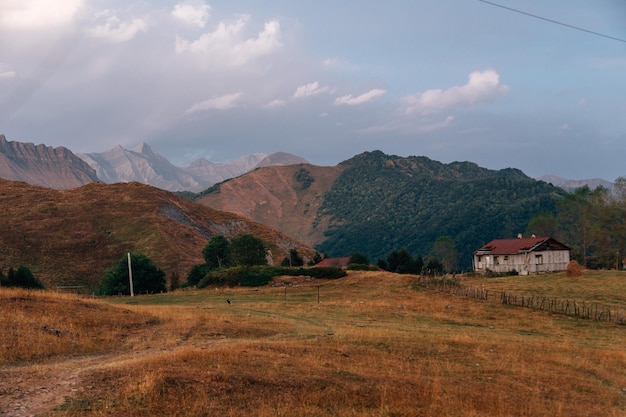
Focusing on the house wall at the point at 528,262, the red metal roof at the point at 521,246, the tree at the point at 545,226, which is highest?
the tree at the point at 545,226

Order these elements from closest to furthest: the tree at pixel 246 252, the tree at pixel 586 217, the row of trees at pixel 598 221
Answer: the tree at pixel 246 252
the row of trees at pixel 598 221
the tree at pixel 586 217

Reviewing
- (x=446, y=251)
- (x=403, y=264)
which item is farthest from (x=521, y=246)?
(x=446, y=251)

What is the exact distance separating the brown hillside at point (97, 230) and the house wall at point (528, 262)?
205 ft

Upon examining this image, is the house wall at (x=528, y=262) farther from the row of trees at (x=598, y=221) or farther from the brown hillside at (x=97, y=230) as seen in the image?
the brown hillside at (x=97, y=230)

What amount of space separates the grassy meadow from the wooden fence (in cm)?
165

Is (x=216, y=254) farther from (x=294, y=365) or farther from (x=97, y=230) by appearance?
(x=294, y=365)

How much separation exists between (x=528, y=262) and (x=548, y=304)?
176 feet

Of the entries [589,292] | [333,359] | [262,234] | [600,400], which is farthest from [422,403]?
[262,234]

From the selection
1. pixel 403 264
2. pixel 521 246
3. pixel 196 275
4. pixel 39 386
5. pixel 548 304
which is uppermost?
pixel 521 246

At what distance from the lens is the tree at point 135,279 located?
77188mm

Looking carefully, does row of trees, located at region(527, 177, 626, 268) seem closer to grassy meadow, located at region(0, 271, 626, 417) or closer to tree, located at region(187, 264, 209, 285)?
tree, located at region(187, 264, 209, 285)

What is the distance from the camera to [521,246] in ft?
325

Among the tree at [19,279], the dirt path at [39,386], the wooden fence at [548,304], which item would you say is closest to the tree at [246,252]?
the tree at [19,279]

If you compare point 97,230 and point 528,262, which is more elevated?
point 97,230
